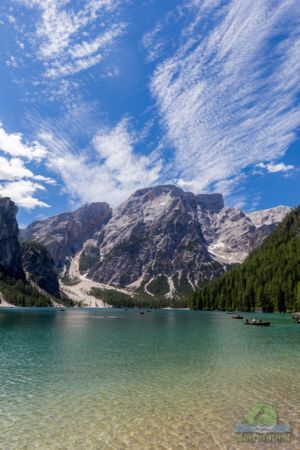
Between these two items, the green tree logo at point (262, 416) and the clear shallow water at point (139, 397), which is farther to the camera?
the green tree logo at point (262, 416)

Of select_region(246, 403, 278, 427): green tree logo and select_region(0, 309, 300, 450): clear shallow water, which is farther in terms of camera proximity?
select_region(246, 403, 278, 427): green tree logo

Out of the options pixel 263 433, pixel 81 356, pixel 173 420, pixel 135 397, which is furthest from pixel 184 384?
pixel 81 356

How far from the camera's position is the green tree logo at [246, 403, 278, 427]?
21.7m

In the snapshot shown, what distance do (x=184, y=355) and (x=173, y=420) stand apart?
2752cm

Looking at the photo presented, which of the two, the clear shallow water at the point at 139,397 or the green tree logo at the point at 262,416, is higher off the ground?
the green tree logo at the point at 262,416

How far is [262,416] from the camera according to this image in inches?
907

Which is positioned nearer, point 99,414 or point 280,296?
point 99,414

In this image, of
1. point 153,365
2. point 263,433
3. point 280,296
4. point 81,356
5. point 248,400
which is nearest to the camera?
point 263,433

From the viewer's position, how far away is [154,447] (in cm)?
1800

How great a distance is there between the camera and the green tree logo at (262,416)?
21688mm

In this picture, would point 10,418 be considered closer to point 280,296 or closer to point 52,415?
point 52,415

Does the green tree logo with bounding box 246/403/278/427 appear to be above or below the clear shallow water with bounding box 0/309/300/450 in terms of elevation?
above

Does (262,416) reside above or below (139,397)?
above

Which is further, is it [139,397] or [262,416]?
[139,397]
